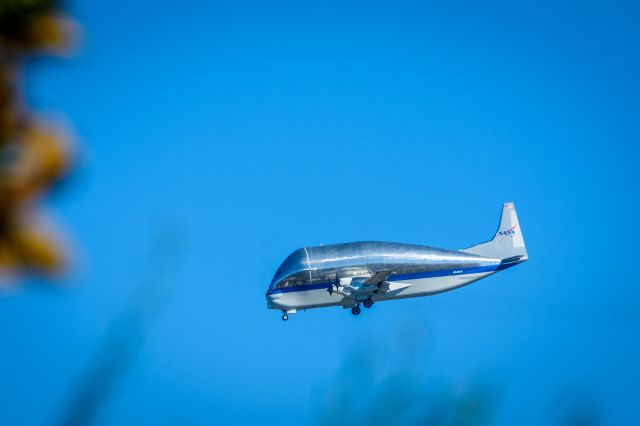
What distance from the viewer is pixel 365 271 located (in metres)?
104

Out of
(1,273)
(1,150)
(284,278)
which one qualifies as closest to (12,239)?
(1,273)

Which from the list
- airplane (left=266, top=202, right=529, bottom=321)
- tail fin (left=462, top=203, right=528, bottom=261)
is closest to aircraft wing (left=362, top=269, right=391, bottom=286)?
airplane (left=266, top=202, right=529, bottom=321)

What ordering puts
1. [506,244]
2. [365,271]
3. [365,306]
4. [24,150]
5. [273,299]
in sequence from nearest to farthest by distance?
[24,150]
[365,271]
[365,306]
[273,299]
[506,244]

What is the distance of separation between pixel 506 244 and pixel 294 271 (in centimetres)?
3182

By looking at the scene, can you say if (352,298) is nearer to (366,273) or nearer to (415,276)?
(366,273)

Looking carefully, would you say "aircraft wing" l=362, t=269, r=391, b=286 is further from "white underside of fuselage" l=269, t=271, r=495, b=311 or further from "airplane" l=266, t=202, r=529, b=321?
"white underside of fuselage" l=269, t=271, r=495, b=311

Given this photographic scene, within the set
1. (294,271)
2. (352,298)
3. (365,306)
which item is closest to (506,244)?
→ (365,306)

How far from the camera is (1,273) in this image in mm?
14453

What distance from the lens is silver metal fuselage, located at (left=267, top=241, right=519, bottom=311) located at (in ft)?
341

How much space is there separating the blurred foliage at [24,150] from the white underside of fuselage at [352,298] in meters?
91.6

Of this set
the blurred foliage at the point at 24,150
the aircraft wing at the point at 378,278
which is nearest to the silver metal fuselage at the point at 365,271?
the aircraft wing at the point at 378,278

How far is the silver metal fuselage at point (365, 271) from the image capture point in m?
104

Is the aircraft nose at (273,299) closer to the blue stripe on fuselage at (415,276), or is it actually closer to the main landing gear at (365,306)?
the blue stripe on fuselage at (415,276)

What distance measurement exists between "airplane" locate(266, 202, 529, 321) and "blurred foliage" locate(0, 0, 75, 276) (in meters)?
89.5
